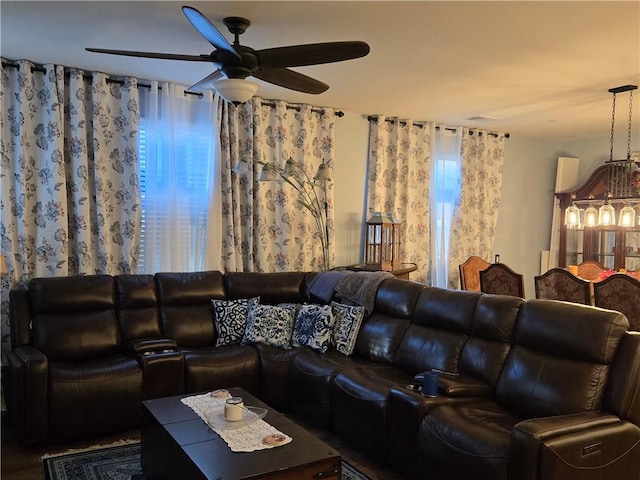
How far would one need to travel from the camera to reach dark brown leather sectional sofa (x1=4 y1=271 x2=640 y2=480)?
7.82 feet

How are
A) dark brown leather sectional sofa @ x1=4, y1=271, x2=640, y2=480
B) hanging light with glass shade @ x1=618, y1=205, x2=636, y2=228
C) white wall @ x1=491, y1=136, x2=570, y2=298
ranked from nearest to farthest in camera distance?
dark brown leather sectional sofa @ x1=4, y1=271, x2=640, y2=480
hanging light with glass shade @ x1=618, y1=205, x2=636, y2=228
white wall @ x1=491, y1=136, x2=570, y2=298

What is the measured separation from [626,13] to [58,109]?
152 inches

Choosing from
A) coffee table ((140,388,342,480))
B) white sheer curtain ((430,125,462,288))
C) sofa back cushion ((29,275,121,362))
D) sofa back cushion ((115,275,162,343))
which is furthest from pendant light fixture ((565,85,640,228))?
sofa back cushion ((29,275,121,362))

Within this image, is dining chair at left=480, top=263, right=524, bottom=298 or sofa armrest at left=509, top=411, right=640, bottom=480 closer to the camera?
sofa armrest at left=509, top=411, right=640, bottom=480

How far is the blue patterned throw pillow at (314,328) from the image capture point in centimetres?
400

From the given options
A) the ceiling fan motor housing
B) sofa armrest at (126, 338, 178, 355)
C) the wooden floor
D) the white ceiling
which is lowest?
the wooden floor

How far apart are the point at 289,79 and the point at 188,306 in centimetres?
215

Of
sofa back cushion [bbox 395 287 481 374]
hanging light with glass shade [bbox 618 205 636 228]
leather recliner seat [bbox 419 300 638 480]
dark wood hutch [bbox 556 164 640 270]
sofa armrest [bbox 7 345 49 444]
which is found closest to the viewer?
leather recliner seat [bbox 419 300 638 480]

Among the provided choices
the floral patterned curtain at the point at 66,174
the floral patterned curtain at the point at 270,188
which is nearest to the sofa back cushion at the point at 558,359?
the floral patterned curtain at the point at 270,188

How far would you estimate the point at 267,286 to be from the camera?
14.9 feet

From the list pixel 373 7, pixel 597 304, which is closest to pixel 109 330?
pixel 373 7

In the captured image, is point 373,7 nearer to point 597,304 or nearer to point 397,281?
point 397,281

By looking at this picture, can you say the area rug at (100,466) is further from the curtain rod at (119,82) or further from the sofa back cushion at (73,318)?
the curtain rod at (119,82)

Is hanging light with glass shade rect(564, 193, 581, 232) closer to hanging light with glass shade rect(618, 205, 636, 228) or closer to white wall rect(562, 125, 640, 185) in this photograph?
hanging light with glass shade rect(618, 205, 636, 228)
